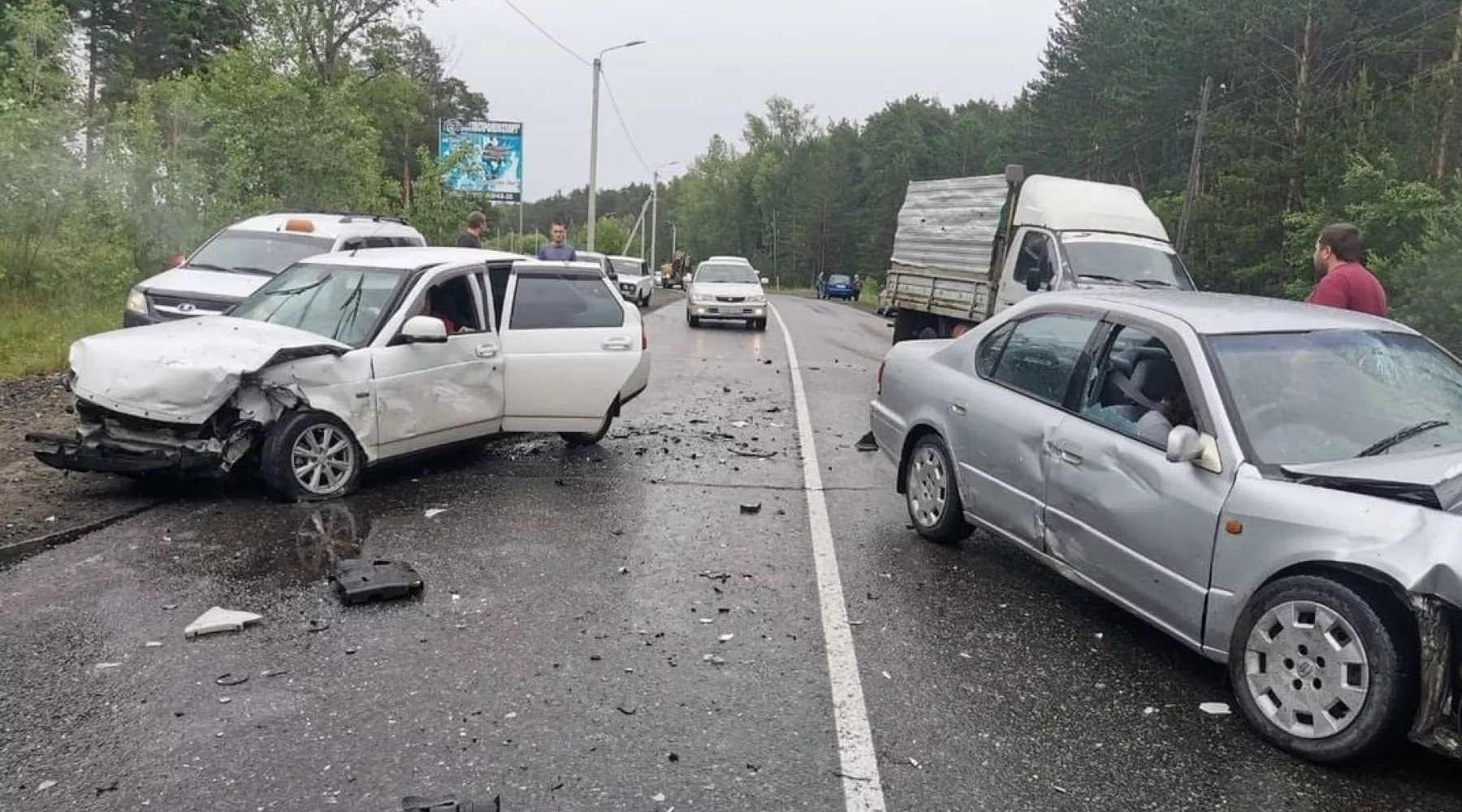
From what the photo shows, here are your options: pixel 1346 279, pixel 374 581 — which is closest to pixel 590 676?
pixel 374 581

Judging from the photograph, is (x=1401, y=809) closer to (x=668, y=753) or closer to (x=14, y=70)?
(x=668, y=753)

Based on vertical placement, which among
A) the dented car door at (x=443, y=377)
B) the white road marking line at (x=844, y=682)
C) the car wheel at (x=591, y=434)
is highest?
the dented car door at (x=443, y=377)

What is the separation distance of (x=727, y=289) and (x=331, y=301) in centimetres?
1615

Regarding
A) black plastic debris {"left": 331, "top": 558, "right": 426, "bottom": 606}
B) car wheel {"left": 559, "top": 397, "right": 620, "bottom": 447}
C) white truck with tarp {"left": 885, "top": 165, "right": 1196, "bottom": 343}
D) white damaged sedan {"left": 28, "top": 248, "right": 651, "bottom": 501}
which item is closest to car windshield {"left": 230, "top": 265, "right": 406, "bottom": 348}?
white damaged sedan {"left": 28, "top": 248, "right": 651, "bottom": 501}

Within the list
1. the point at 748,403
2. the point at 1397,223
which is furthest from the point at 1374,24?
the point at 748,403

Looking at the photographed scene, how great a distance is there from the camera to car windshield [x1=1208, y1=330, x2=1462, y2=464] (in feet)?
13.6

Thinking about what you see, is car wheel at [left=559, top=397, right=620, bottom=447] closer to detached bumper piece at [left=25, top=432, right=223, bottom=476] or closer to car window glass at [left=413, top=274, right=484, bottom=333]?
car window glass at [left=413, top=274, right=484, bottom=333]

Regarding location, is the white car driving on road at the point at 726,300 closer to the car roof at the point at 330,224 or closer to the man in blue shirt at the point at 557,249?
the man in blue shirt at the point at 557,249

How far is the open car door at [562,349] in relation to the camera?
26.9 ft

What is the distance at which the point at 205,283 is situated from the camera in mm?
→ 11492

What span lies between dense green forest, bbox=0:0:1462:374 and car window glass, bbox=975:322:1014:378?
1080 cm

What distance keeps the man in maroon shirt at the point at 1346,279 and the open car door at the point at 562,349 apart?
5033 mm

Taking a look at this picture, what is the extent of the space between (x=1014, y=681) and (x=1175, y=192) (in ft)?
158

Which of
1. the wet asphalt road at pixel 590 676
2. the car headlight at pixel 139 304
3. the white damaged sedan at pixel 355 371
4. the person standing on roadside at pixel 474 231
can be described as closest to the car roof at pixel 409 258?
the white damaged sedan at pixel 355 371
